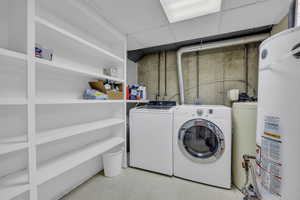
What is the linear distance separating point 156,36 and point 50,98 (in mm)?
1661

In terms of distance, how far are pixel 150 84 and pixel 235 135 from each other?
189cm

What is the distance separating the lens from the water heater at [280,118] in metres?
0.67

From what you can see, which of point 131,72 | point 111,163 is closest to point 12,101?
point 111,163

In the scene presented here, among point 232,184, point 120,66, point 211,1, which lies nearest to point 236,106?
point 232,184

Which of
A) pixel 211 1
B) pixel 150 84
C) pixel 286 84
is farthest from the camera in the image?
pixel 150 84

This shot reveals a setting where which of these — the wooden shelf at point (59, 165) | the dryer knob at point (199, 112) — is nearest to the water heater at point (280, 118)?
the dryer knob at point (199, 112)

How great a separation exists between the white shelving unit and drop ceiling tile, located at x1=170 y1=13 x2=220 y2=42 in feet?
2.80

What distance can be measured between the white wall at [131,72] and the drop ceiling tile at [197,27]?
4.17 ft

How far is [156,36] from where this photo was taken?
1985mm

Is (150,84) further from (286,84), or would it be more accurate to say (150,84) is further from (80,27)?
(286,84)

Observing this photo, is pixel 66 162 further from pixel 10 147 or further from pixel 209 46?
pixel 209 46

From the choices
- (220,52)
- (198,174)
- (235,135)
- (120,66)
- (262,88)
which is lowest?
(198,174)

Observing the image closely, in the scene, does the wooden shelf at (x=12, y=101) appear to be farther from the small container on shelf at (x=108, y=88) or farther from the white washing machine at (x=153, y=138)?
the white washing machine at (x=153, y=138)

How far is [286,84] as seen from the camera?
0.71m
